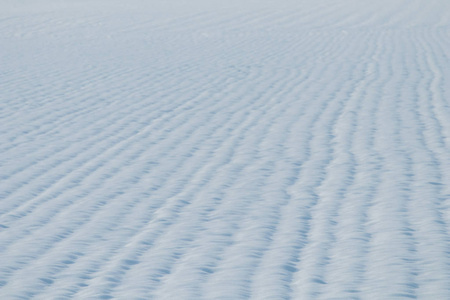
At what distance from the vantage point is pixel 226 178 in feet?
14.3

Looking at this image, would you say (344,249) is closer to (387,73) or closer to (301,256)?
(301,256)

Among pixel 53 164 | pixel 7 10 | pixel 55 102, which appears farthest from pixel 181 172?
pixel 7 10

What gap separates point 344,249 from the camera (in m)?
3.06

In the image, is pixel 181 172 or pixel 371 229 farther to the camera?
pixel 181 172

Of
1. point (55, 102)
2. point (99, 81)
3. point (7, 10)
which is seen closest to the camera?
point (55, 102)

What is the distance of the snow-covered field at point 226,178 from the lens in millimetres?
2840

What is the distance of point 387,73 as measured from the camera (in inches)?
349

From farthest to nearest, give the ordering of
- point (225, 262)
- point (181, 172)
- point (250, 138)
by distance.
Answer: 1. point (250, 138)
2. point (181, 172)
3. point (225, 262)

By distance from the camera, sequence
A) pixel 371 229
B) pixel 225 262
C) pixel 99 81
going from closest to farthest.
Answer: pixel 225 262 → pixel 371 229 → pixel 99 81

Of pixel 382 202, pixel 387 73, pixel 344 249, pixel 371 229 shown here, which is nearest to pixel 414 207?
pixel 382 202

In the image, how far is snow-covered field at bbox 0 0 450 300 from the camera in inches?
112

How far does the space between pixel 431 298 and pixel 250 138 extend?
10.1ft

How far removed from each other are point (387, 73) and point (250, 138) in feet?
13.2

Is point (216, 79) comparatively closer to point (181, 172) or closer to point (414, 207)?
point (181, 172)
